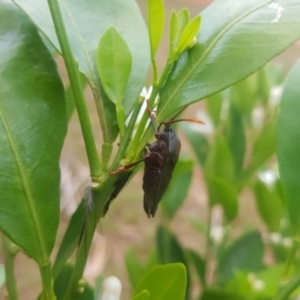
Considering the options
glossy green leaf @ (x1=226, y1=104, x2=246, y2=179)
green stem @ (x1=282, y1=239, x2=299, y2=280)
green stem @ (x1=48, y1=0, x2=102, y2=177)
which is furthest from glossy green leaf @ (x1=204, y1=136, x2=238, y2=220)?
green stem @ (x1=48, y1=0, x2=102, y2=177)

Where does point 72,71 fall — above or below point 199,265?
above

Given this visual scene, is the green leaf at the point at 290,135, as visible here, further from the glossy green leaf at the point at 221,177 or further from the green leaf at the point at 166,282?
the glossy green leaf at the point at 221,177

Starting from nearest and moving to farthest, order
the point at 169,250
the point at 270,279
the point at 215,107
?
the point at 270,279 → the point at 169,250 → the point at 215,107

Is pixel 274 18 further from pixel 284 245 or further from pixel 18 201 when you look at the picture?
pixel 284 245

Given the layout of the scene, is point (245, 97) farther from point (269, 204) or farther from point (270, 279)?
point (270, 279)

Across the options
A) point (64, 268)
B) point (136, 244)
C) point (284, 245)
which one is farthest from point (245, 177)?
point (136, 244)

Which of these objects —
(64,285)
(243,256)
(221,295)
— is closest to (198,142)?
(243,256)
